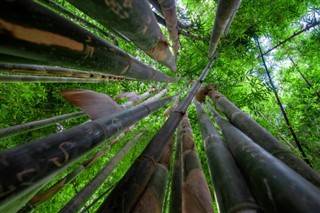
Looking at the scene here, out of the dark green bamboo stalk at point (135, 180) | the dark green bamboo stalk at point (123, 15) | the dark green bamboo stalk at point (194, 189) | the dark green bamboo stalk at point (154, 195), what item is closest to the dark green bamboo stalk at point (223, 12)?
the dark green bamboo stalk at point (123, 15)

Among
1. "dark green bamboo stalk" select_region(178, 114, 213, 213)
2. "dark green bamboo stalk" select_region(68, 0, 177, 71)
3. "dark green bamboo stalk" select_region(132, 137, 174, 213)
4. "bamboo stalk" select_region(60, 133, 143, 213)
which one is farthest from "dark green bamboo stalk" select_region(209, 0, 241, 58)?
"bamboo stalk" select_region(60, 133, 143, 213)

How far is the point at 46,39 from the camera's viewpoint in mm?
722

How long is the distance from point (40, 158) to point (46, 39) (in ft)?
1.28

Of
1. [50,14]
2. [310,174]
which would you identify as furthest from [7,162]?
[310,174]

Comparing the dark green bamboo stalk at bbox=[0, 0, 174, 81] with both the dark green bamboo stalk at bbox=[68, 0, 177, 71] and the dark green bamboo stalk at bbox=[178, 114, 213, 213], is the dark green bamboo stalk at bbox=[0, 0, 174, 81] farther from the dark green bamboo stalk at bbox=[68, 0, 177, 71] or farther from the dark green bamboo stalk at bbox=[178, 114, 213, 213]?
the dark green bamboo stalk at bbox=[178, 114, 213, 213]

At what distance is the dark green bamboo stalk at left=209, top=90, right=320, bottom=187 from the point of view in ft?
3.13

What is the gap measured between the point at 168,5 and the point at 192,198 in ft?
6.04

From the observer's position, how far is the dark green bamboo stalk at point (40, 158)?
55 cm

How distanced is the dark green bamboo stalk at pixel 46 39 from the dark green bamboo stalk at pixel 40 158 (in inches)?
11.3

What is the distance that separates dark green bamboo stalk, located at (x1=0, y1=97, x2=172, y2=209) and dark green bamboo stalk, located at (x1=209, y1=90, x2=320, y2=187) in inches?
35.5

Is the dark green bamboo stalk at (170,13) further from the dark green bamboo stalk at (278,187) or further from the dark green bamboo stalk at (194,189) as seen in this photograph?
the dark green bamboo stalk at (278,187)

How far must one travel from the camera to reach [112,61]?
43.5 inches

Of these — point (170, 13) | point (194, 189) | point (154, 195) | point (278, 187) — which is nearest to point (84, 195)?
point (154, 195)

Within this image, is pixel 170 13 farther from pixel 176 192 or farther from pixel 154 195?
pixel 154 195
